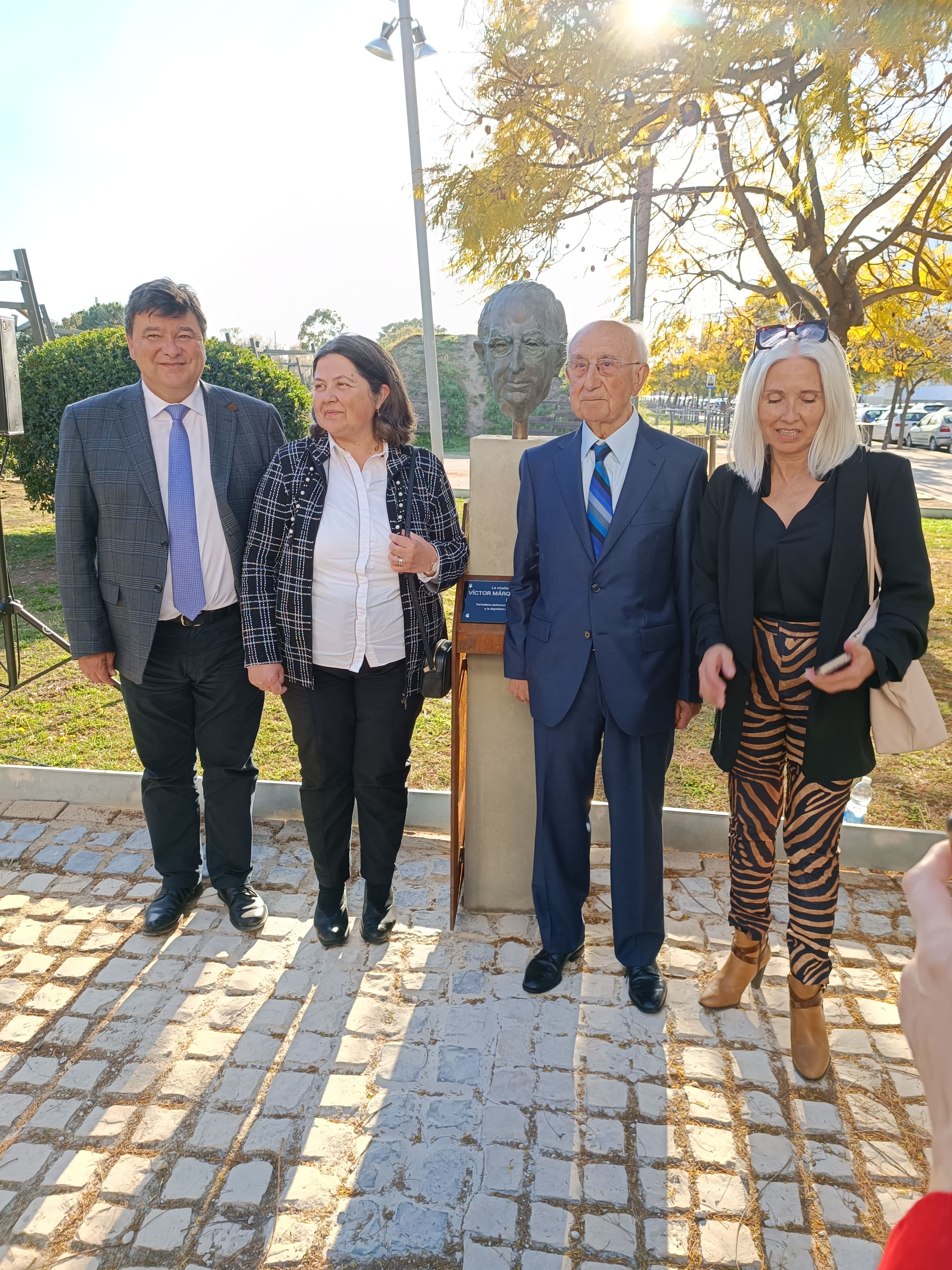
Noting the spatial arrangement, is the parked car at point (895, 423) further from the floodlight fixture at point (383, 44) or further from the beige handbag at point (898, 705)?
the beige handbag at point (898, 705)

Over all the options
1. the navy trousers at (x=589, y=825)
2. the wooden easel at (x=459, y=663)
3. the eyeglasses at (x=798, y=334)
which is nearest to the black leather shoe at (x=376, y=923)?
the wooden easel at (x=459, y=663)

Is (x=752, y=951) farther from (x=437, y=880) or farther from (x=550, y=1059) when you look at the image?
(x=437, y=880)

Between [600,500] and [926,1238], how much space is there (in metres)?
2.21

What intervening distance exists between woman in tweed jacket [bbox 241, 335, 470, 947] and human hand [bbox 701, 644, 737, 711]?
3.22ft

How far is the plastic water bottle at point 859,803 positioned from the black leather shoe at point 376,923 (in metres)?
2.15

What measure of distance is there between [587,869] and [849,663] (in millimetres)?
1269

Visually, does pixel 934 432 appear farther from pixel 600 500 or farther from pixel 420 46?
pixel 600 500

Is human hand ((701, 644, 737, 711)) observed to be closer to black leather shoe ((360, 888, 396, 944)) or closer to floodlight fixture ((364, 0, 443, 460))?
black leather shoe ((360, 888, 396, 944))

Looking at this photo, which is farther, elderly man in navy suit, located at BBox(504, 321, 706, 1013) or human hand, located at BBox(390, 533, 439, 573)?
human hand, located at BBox(390, 533, 439, 573)

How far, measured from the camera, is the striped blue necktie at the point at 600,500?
2764 millimetres

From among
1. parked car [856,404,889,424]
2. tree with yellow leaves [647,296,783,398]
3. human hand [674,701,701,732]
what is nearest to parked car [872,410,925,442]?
parked car [856,404,889,424]

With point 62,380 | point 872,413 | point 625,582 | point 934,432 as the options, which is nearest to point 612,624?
point 625,582

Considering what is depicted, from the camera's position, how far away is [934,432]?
29.7 m

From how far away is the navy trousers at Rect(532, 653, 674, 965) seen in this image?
2846 mm
